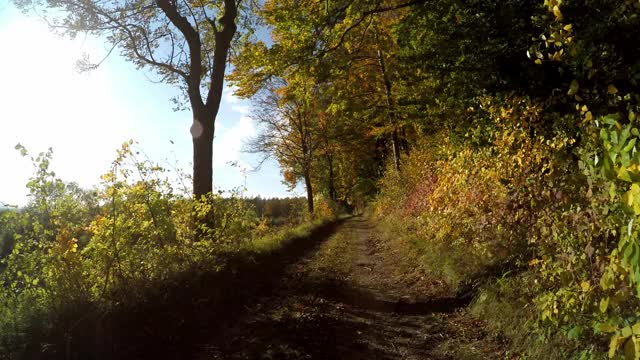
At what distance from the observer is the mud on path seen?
5473mm

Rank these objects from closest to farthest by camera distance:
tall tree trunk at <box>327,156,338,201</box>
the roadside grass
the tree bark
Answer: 1. the roadside grass
2. the tree bark
3. tall tree trunk at <box>327,156,338,201</box>

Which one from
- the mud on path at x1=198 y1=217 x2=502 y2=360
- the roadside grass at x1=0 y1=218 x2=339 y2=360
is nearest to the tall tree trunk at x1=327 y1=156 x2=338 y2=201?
the mud on path at x1=198 y1=217 x2=502 y2=360

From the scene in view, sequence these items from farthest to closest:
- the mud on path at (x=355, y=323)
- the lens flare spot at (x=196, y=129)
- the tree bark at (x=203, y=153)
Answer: the lens flare spot at (x=196, y=129)
the tree bark at (x=203, y=153)
the mud on path at (x=355, y=323)

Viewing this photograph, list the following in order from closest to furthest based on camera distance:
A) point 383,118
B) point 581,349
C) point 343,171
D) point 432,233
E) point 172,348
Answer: point 581,349, point 172,348, point 432,233, point 383,118, point 343,171

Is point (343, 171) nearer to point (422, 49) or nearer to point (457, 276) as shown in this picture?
point (422, 49)

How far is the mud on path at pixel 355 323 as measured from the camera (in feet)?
18.0

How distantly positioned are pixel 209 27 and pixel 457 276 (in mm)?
11399

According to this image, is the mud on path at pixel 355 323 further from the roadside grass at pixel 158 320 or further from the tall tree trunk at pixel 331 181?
the tall tree trunk at pixel 331 181

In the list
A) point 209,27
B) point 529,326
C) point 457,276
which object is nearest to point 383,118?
point 209,27

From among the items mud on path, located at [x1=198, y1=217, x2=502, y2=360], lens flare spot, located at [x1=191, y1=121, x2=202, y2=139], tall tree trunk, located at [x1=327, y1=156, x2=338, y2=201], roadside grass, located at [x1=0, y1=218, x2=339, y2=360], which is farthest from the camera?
tall tree trunk, located at [x1=327, y1=156, x2=338, y2=201]

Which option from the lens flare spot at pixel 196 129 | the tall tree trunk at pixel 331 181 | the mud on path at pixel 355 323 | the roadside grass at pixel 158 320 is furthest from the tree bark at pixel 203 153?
the tall tree trunk at pixel 331 181

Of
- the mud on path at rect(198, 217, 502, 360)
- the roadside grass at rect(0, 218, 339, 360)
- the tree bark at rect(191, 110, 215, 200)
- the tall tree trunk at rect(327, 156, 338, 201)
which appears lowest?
the mud on path at rect(198, 217, 502, 360)

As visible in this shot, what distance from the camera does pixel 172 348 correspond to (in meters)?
5.69

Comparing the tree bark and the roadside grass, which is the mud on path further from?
the tree bark
